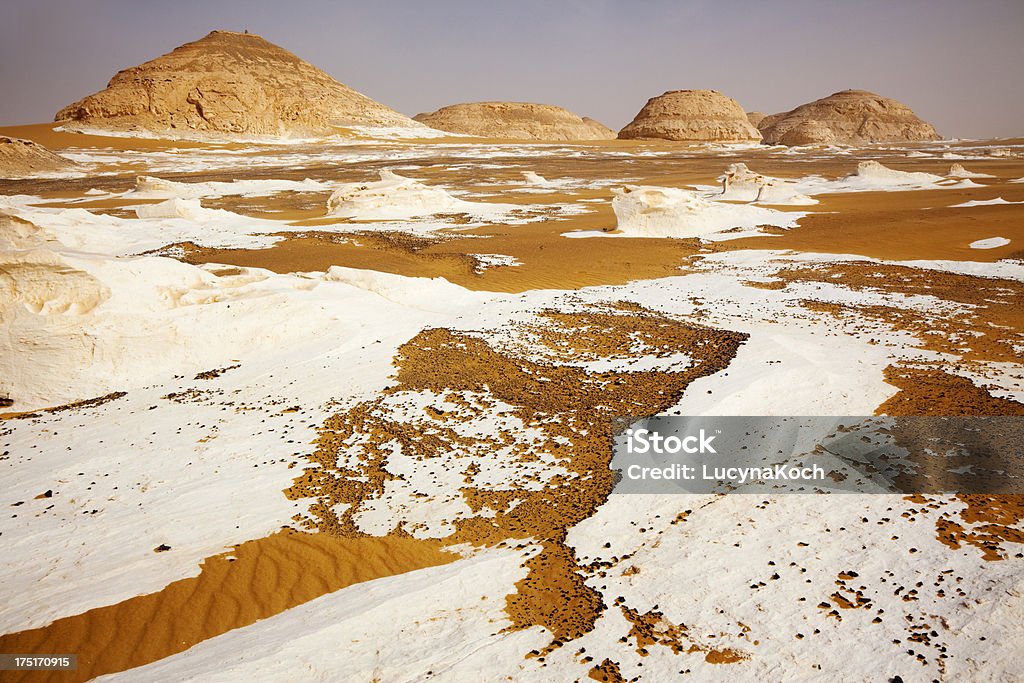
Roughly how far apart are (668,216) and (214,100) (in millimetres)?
56750

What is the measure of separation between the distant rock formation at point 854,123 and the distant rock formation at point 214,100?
5367cm

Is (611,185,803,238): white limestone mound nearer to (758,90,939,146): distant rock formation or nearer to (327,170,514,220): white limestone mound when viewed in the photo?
(327,170,514,220): white limestone mound

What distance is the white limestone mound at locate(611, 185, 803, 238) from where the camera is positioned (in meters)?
16.5

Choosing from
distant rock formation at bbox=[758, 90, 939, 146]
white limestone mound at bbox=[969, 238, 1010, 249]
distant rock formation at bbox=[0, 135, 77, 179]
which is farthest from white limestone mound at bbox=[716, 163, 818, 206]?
distant rock formation at bbox=[758, 90, 939, 146]

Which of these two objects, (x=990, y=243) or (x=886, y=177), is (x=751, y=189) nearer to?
(x=886, y=177)

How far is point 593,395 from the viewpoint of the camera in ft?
20.1

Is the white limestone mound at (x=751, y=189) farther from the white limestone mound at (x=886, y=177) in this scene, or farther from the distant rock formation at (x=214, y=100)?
the distant rock formation at (x=214, y=100)

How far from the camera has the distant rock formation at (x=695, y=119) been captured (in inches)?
2913

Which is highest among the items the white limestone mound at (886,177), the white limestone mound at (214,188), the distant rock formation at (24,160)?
the distant rock formation at (24,160)

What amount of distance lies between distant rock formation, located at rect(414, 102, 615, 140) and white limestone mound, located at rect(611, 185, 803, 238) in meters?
80.1

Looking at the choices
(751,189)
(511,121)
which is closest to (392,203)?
(751,189)

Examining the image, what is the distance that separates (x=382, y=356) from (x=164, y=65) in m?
73.8

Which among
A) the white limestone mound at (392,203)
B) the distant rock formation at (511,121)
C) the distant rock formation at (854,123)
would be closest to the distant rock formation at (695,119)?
the distant rock formation at (854,123)

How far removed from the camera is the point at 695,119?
74.6m
